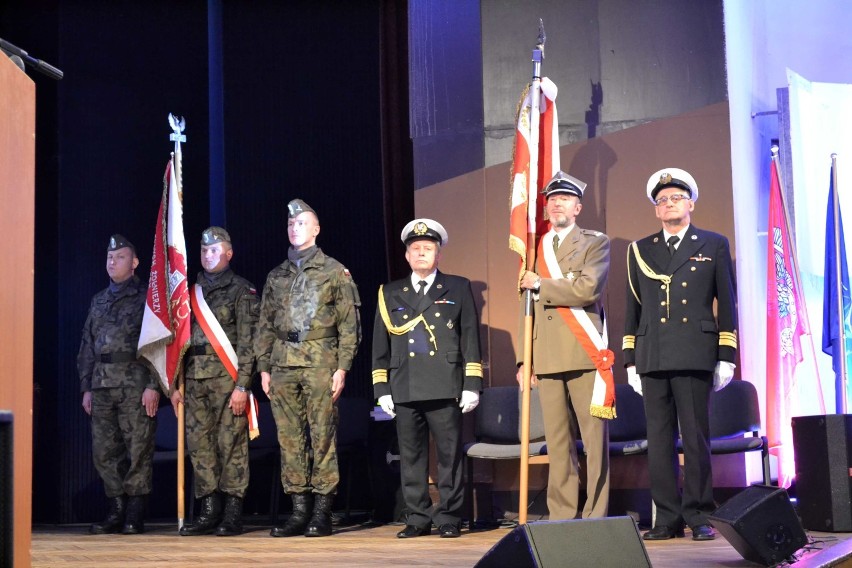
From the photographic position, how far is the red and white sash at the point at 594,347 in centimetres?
483

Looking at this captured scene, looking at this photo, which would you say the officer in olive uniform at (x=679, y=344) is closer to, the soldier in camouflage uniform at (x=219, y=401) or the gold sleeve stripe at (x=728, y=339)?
the gold sleeve stripe at (x=728, y=339)

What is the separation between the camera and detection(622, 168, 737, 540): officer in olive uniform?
15.4 feet

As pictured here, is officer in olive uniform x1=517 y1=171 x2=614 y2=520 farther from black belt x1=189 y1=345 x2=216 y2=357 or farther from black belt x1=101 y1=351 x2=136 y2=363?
black belt x1=101 y1=351 x2=136 y2=363

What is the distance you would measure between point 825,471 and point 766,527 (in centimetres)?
132

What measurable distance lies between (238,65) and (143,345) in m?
2.44

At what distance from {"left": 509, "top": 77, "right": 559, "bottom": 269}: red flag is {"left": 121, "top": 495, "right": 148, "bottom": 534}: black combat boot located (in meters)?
2.57

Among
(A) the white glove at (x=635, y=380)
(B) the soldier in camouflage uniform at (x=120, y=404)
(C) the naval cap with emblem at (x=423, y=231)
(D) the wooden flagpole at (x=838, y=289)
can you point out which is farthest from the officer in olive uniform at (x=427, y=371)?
(D) the wooden flagpole at (x=838, y=289)

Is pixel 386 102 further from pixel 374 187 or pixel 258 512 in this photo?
pixel 258 512

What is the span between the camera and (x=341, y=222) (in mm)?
7410

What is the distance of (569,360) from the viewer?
496 cm

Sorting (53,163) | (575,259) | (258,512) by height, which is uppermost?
(53,163)

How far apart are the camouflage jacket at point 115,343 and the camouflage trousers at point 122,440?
0.24 ft

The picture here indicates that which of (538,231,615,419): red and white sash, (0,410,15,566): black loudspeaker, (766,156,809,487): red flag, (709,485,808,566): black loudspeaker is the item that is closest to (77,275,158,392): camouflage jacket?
(538,231,615,419): red and white sash

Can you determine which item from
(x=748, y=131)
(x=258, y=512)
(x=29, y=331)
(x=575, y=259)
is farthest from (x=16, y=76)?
(x=258, y=512)
